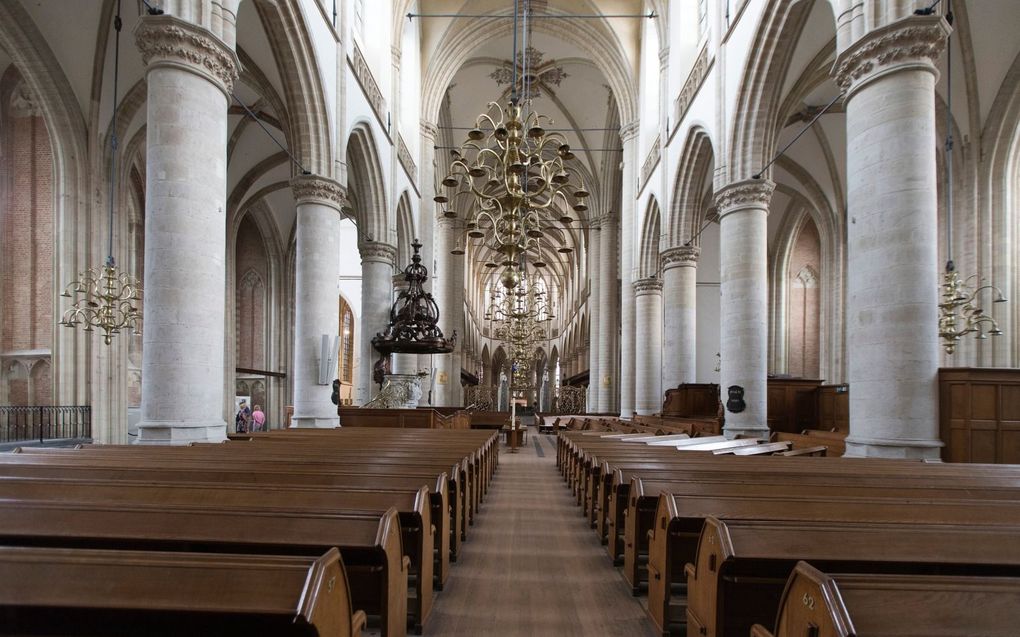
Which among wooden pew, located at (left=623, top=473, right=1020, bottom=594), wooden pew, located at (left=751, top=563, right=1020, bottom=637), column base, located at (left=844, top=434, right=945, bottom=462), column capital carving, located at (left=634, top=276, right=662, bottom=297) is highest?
column capital carving, located at (left=634, top=276, right=662, bottom=297)

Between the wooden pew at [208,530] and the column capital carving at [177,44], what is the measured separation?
598 cm

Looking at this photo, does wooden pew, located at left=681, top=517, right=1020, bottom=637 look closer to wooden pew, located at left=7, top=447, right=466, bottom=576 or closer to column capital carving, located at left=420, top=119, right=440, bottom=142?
wooden pew, located at left=7, top=447, right=466, bottom=576

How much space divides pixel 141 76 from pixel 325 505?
46.4 feet

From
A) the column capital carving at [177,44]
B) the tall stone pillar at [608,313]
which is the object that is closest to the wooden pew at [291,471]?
the column capital carving at [177,44]

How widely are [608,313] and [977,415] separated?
868 inches

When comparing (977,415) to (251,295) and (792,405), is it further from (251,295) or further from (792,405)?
(251,295)

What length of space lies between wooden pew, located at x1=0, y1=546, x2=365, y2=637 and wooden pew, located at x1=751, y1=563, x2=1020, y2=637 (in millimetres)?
1212

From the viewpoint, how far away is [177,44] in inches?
277

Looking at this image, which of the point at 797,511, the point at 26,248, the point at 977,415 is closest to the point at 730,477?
the point at 797,511

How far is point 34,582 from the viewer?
63.7 inches

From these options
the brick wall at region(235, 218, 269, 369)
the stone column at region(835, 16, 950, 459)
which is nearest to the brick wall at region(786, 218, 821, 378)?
the stone column at region(835, 16, 950, 459)

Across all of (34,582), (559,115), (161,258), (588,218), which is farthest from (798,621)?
(588,218)

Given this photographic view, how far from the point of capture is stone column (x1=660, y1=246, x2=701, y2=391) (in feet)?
54.5

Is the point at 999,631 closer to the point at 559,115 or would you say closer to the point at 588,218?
the point at 559,115
